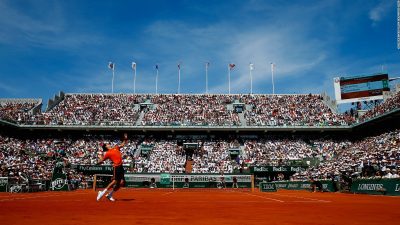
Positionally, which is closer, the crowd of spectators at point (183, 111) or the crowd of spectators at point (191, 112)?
the crowd of spectators at point (183, 111)

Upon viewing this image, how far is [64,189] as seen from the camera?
32.0 meters

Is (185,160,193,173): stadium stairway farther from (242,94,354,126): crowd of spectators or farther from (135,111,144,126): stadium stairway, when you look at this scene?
(242,94,354,126): crowd of spectators

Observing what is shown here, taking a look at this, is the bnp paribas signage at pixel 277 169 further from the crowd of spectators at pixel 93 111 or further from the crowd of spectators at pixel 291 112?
the crowd of spectators at pixel 93 111

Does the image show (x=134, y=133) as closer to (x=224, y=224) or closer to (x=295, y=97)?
(x=295, y=97)

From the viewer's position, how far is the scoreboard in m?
50.7

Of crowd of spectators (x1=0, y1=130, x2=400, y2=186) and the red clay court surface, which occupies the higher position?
crowd of spectators (x1=0, y1=130, x2=400, y2=186)

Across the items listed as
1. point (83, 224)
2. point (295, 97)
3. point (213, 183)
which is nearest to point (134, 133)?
point (213, 183)

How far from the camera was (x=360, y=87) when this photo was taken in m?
52.2

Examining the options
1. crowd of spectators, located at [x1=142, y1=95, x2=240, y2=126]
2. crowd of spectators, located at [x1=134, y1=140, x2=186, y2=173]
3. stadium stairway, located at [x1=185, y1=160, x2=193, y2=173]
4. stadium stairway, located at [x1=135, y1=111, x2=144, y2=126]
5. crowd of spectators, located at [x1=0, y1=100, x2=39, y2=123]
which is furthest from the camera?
stadium stairway, located at [x1=135, y1=111, x2=144, y2=126]

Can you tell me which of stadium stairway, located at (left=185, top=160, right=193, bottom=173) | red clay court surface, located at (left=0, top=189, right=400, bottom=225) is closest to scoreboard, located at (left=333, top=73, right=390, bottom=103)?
stadium stairway, located at (left=185, top=160, right=193, bottom=173)

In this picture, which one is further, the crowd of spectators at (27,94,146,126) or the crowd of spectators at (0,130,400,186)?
the crowd of spectators at (27,94,146,126)

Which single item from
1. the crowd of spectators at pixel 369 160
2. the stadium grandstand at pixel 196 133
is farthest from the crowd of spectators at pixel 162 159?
the crowd of spectators at pixel 369 160

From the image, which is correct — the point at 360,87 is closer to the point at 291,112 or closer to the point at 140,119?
the point at 291,112

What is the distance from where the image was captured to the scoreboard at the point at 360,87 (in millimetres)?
50688
